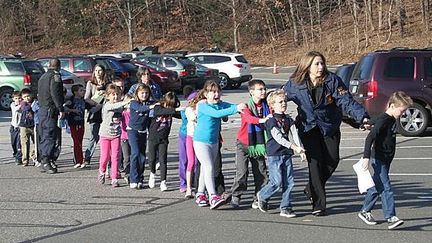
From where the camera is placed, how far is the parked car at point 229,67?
35.5 m

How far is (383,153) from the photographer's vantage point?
Result: 26.8 feet

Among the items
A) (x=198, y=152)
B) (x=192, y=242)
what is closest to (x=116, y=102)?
(x=198, y=152)

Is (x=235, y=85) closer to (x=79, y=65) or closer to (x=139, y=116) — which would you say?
(x=79, y=65)

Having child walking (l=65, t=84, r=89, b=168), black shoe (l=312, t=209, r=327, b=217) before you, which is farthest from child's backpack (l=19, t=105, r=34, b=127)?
black shoe (l=312, t=209, r=327, b=217)

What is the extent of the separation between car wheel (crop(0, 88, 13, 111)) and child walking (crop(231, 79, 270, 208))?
722 inches

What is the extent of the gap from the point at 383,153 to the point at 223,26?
54.7 metres

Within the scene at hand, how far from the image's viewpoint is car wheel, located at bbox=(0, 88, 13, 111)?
86.6ft

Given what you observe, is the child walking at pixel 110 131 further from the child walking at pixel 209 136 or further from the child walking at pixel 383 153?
the child walking at pixel 383 153

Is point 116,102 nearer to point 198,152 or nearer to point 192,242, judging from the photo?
point 198,152

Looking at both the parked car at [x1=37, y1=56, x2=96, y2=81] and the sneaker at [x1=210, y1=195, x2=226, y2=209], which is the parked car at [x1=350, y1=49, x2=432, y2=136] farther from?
the parked car at [x1=37, y1=56, x2=96, y2=81]

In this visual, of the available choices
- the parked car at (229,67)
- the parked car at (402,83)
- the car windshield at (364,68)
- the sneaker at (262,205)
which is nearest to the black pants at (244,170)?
the sneaker at (262,205)

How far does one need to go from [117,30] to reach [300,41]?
16.2 meters

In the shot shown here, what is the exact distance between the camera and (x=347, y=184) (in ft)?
36.0


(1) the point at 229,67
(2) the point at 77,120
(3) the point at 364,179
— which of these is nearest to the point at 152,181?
(2) the point at 77,120
